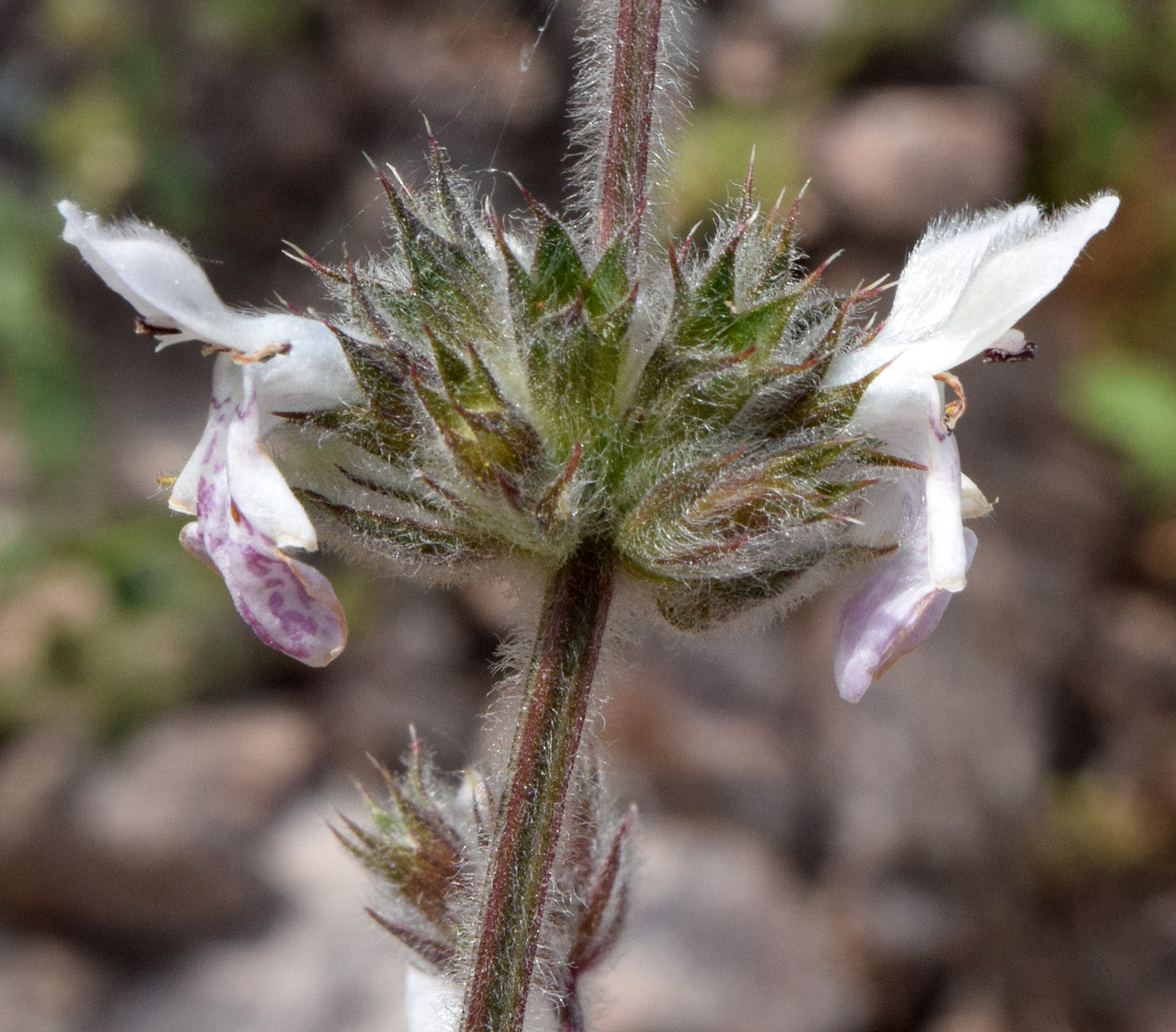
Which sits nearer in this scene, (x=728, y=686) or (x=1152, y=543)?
(x=728, y=686)

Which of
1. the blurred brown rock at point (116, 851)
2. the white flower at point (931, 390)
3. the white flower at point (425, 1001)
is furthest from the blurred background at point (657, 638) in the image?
the white flower at point (931, 390)

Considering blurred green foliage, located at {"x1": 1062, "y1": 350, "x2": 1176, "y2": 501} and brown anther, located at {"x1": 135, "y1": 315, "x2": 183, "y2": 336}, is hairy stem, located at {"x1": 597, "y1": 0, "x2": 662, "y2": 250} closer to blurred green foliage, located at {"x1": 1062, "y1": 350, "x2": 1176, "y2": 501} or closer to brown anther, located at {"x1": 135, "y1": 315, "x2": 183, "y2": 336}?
brown anther, located at {"x1": 135, "y1": 315, "x2": 183, "y2": 336}

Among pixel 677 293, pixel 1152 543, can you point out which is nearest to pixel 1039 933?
pixel 1152 543

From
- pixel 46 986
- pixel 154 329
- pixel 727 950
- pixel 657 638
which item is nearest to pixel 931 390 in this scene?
pixel 154 329

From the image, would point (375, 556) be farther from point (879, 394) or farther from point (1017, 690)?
point (1017, 690)

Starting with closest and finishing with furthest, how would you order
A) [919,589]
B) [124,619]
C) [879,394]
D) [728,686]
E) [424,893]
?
[919,589], [879,394], [424,893], [124,619], [728,686]

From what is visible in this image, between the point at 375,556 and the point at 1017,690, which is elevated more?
the point at 375,556

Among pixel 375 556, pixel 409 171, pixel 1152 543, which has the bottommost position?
A: pixel 1152 543

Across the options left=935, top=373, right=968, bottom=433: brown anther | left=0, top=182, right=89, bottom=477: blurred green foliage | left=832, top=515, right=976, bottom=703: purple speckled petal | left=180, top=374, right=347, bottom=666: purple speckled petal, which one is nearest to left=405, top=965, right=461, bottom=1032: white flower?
left=180, top=374, right=347, bottom=666: purple speckled petal
